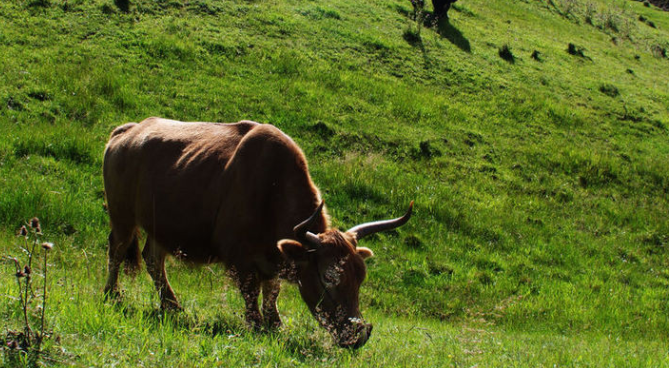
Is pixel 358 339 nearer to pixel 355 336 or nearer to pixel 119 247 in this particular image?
pixel 355 336

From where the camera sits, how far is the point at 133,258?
7430 millimetres

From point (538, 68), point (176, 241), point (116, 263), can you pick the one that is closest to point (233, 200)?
point (176, 241)

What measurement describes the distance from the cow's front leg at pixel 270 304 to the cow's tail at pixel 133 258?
81.4 inches

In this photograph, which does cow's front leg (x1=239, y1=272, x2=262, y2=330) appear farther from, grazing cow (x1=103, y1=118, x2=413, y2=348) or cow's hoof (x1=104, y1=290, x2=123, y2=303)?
cow's hoof (x1=104, y1=290, x2=123, y2=303)

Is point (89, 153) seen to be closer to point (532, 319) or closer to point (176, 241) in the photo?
point (176, 241)

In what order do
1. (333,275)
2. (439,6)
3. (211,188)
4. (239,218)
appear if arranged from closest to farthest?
(333,275)
(239,218)
(211,188)
(439,6)

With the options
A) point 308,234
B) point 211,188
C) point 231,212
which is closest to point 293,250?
point 308,234

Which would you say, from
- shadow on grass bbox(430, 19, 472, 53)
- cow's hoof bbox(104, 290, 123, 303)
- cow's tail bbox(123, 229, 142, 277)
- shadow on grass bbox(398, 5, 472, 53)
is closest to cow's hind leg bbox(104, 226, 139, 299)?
cow's tail bbox(123, 229, 142, 277)

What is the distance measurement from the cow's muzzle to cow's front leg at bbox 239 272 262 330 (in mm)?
1134

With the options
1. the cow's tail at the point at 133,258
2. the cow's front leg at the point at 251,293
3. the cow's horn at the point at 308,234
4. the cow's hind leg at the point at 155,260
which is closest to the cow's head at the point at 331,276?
the cow's horn at the point at 308,234

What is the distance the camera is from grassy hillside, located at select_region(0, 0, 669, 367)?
5.31 m

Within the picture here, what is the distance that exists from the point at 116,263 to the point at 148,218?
2.44 feet

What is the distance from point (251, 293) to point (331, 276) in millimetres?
1208

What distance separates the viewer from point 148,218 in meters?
7.00
